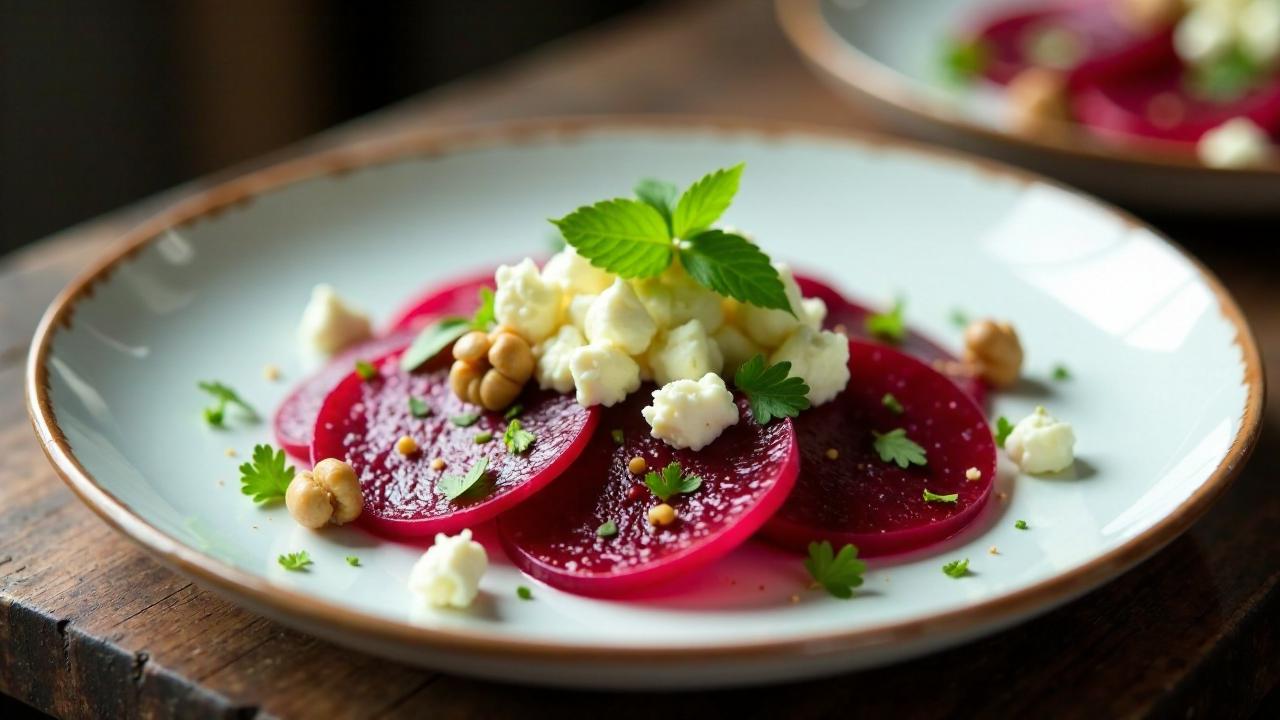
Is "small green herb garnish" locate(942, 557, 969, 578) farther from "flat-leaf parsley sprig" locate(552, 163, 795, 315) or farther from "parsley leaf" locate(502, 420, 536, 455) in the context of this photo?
"parsley leaf" locate(502, 420, 536, 455)

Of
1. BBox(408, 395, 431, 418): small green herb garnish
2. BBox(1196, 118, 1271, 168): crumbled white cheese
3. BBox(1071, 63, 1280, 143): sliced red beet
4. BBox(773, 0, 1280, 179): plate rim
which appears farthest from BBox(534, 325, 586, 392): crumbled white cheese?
BBox(1071, 63, 1280, 143): sliced red beet

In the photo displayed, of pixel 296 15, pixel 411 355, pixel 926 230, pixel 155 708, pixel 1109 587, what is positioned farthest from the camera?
pixel 296 15

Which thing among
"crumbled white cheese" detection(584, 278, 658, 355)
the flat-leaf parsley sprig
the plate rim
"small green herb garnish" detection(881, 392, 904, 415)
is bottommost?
the plate rim

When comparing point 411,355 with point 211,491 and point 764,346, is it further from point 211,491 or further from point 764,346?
point 764,346

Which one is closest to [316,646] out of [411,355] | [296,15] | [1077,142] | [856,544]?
[411,355]

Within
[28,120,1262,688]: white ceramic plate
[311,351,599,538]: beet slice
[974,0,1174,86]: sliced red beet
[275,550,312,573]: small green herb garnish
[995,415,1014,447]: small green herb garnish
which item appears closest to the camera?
[28,120,1262,688]: white ceramic plate

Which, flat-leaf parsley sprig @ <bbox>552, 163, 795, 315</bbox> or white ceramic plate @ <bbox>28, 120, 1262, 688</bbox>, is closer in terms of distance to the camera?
white ceramic plate @ <bbox>28, 120, 1262, 688</bbox>
